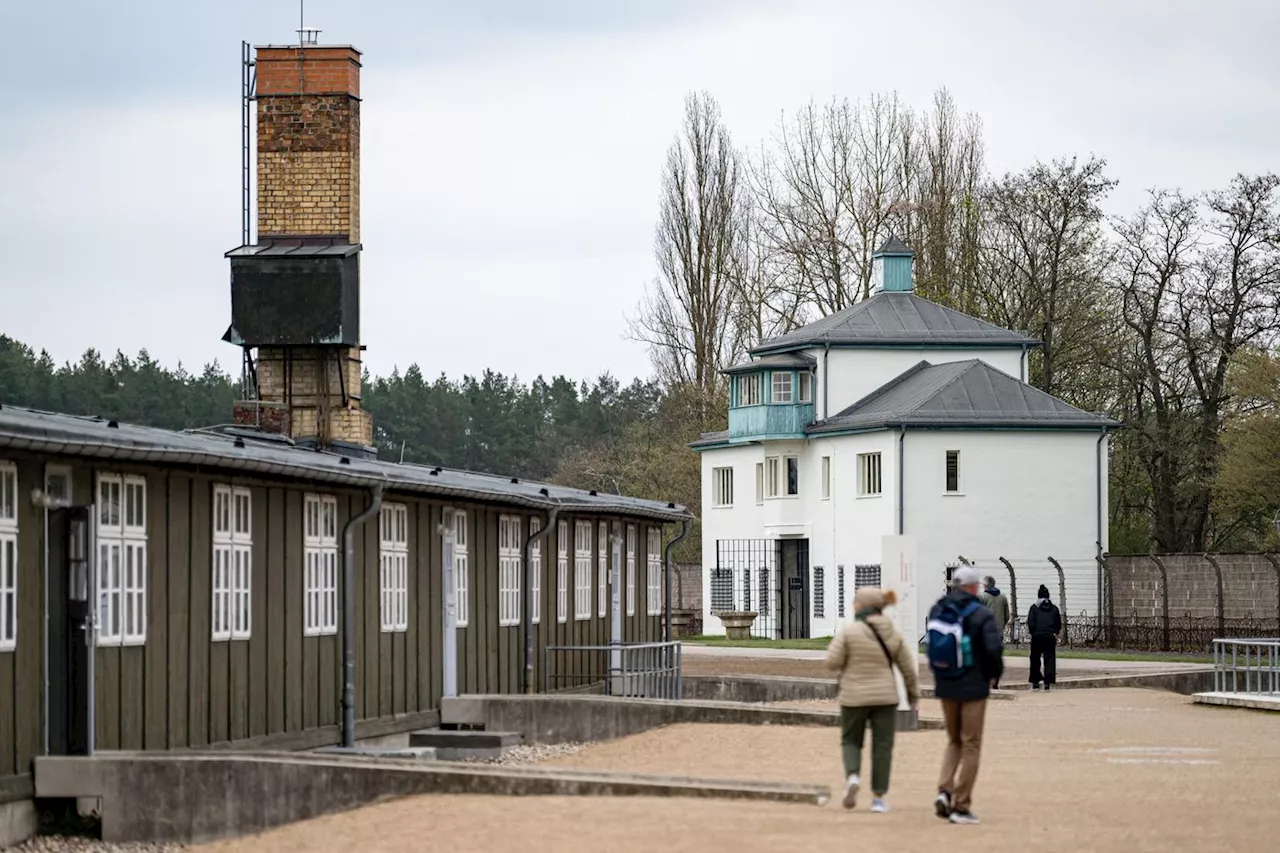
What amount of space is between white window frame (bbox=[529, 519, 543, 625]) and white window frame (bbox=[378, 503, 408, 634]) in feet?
15.5

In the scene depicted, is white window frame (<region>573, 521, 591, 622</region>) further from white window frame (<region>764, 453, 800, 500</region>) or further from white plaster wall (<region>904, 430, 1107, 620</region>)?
white window frame (<region>764, 453, 800, 500</region>)

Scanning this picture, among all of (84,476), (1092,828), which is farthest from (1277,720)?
(84,476)

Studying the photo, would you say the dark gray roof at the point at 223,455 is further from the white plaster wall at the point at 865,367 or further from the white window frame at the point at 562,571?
the white plaster wall at the point at 865,367

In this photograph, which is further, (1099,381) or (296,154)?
(1099,381)

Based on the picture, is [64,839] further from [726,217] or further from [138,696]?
[726,217]

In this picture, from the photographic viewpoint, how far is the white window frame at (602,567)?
33.6 m

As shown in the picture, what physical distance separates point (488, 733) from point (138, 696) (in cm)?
654

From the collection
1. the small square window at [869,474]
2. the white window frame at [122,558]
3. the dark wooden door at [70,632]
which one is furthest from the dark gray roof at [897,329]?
the dark wooden door at [70,632]

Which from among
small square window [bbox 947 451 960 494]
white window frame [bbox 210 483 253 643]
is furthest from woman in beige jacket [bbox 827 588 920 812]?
small square window [bbox 947 451 960 494]

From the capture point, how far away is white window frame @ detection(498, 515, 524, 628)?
28.2 m

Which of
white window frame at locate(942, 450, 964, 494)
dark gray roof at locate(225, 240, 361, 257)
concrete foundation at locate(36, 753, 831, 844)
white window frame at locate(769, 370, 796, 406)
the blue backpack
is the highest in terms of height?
dark gray roof at locate(225, 240, 361, 257)

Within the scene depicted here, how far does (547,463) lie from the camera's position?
126250 mm

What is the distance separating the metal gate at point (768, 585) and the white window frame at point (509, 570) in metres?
35.7

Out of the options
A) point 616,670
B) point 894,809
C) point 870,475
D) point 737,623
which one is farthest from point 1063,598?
point 894,809
